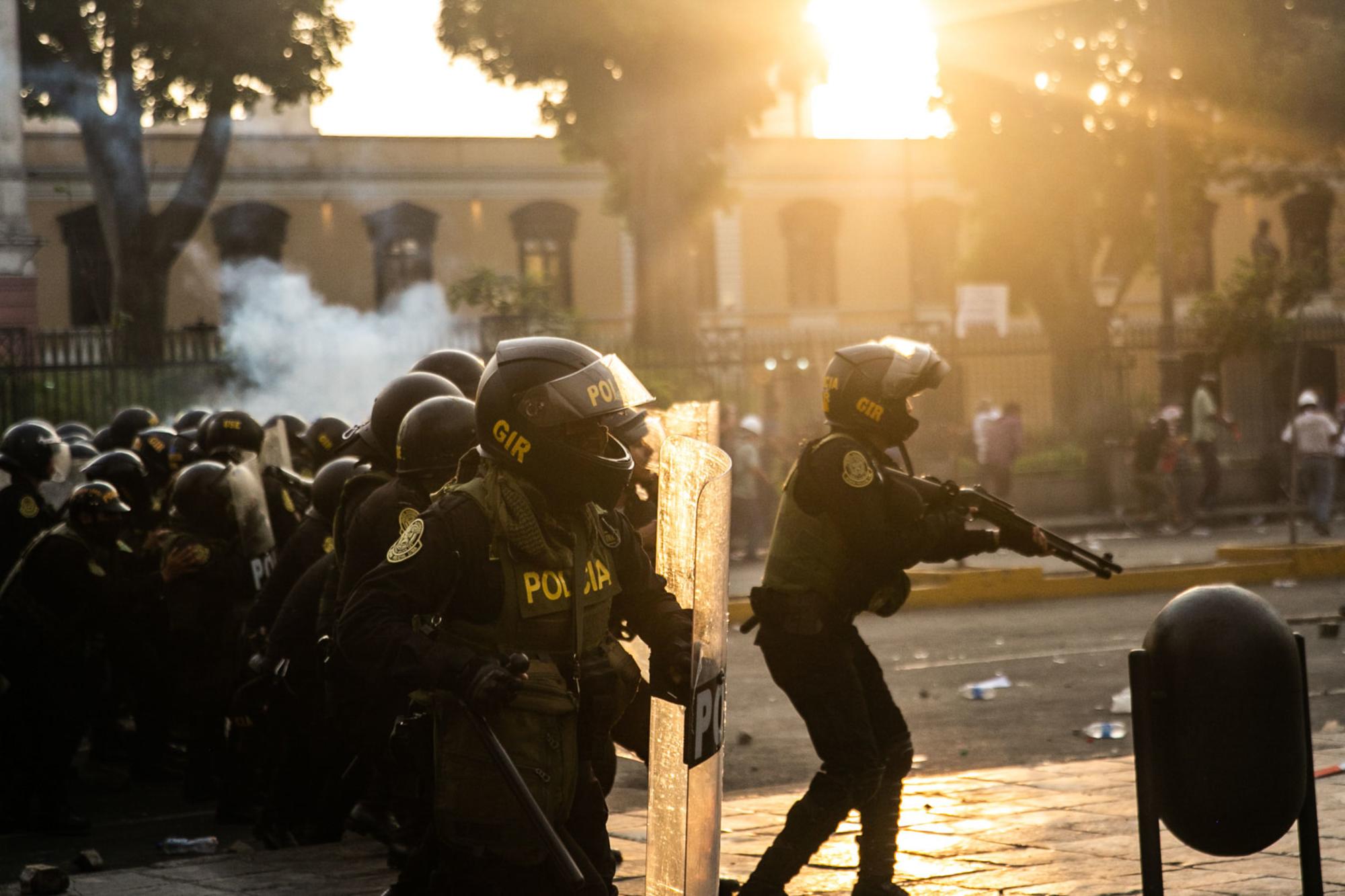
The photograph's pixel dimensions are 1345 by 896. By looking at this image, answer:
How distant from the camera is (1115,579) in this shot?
15.0 metres

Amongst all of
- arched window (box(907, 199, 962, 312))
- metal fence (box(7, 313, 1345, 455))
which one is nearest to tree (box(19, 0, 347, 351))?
metal fence (box(7, 313, 1345, 455))

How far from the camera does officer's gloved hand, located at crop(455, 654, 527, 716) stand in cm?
339

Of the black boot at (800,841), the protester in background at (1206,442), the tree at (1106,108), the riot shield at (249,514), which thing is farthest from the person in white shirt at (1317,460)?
the black boot at (800,841)

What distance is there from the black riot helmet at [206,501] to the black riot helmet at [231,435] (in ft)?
1.68

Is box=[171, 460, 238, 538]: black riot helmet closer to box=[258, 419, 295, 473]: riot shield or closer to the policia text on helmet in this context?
box=[258, 419, 295, 473]: riot shield

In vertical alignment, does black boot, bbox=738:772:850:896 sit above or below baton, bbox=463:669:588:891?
below

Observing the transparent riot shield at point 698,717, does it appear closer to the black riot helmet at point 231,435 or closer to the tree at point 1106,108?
the black riot helmet at point 231,435

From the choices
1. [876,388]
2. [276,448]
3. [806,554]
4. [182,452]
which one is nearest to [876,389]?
[876,388]

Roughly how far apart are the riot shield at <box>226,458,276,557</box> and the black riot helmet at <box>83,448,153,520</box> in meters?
1.15

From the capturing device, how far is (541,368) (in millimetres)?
3801

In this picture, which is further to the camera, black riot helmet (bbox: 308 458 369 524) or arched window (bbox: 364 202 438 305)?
arched window (bbox: 364 202 438 305)

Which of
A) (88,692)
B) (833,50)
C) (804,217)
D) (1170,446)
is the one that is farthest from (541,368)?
(804,217)

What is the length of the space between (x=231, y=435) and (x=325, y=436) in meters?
0.79

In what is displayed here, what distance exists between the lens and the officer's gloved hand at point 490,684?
339 cm
